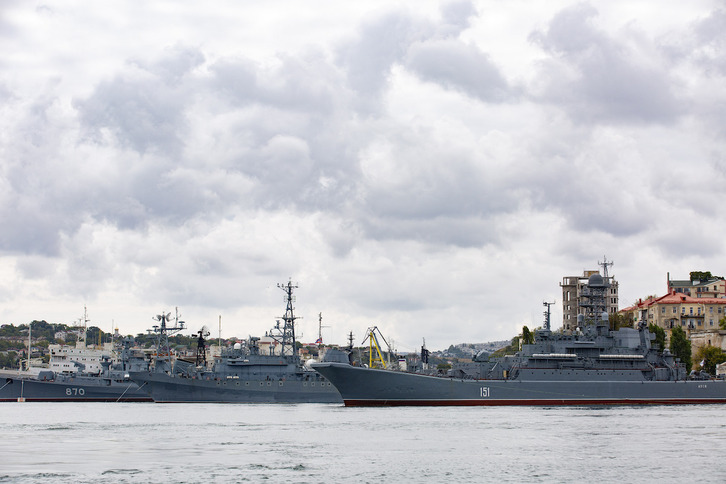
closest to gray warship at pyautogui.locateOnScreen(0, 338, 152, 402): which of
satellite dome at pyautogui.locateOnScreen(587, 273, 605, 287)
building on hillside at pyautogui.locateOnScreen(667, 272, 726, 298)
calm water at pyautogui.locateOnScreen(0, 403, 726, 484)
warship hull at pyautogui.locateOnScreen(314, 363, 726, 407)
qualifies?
warship hull at pyautogui.locateOnScreen(314, 363, 726, 407)

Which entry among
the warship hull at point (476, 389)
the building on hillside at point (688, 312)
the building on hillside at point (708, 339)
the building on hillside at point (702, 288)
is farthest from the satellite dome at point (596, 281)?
the building on hillside at point (702, 288)

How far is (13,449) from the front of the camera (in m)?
44.1

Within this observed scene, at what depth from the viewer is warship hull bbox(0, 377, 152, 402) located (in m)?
112

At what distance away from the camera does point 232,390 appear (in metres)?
99.6

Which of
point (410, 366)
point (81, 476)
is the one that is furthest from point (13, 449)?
point (410, 366)

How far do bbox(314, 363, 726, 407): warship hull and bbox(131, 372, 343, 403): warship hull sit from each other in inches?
623

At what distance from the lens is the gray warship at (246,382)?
99.7 metres

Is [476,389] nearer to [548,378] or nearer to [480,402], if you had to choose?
[480,402]

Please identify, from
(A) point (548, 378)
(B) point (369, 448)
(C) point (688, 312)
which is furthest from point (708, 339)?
(B) point (369, 448)

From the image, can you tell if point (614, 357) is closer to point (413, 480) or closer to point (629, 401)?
point (629, 401)

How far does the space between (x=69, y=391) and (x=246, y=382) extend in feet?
90.2

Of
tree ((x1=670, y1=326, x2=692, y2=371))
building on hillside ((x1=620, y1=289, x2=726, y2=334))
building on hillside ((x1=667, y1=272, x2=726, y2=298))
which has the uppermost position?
building on hillside ((x1=667, y1=272, x2=726, y2=298))

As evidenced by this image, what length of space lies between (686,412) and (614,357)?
35.9 ft

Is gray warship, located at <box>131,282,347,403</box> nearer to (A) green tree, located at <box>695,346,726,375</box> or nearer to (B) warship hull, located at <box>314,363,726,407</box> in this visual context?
(B) warship hull, located at <box>314,363,726,407</box>
